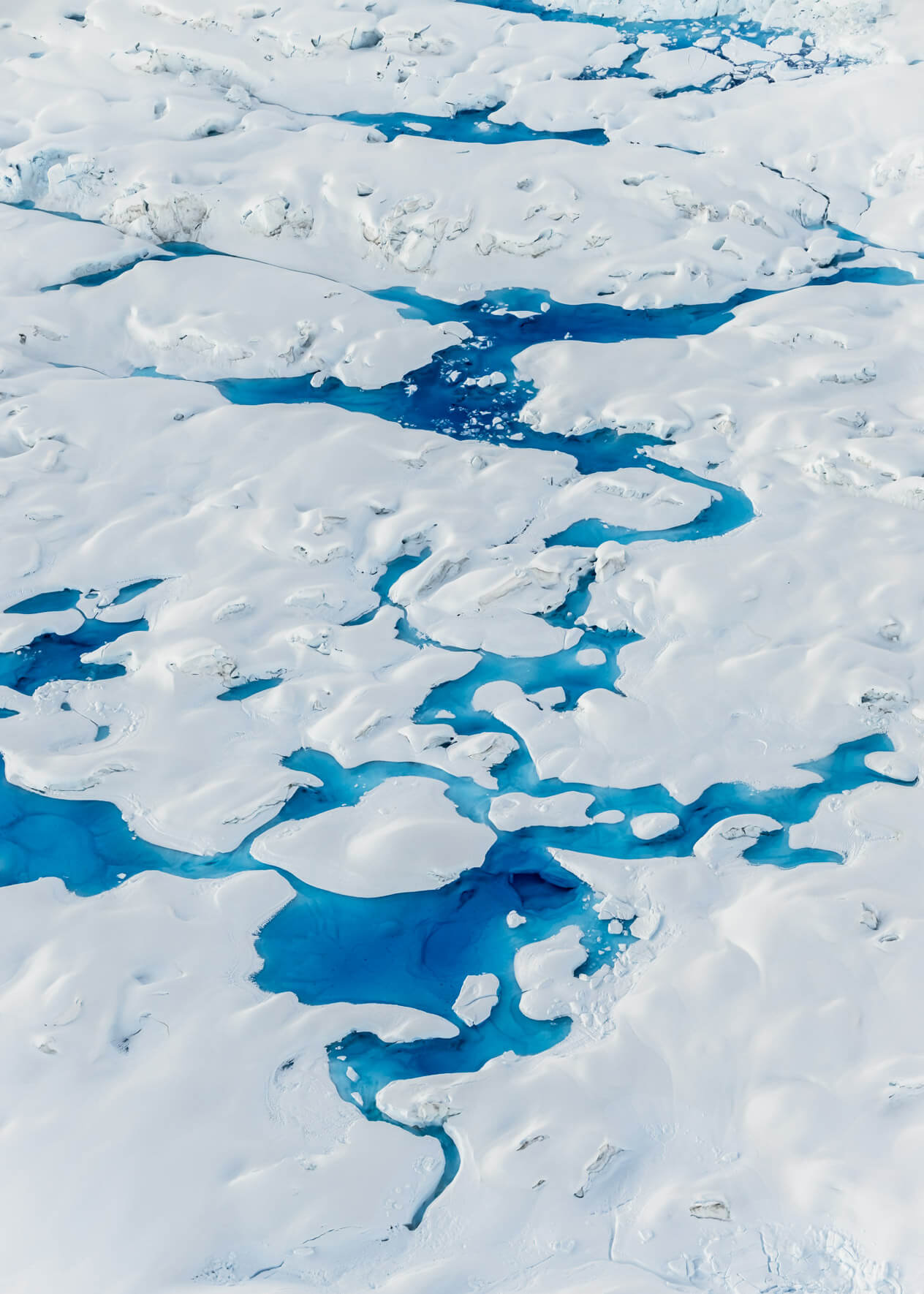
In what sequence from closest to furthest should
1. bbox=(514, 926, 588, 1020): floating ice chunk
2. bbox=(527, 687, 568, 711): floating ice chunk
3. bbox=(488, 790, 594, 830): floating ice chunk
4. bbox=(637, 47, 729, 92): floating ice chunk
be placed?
bbox=(514, 926, 588, 1020): floating ice chunk → bbox=(488, 790, 594, 830): floating ice chunk → bbox=(527, 687, 568, 711): floating ice chunk → bbox=(637, 47, 729, 92): floating ice chunk

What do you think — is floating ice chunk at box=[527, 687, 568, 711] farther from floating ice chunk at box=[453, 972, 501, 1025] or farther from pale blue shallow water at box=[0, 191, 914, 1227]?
floating ice chunk at box=[453, 972, 501, 1025]

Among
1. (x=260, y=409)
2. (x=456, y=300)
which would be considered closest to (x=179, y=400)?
(x=260, y=409)

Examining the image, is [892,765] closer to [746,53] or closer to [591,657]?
[591,657]

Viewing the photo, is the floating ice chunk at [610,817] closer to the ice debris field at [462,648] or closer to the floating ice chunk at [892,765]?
the ice debris field at [462,648]

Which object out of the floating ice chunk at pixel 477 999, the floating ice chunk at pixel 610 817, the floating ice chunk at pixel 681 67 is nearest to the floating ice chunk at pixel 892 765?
the floating ice chunk at pixel 610 817

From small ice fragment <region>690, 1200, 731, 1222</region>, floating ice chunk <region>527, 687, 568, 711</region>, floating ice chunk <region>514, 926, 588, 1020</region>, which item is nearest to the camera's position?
small ice fragment <region>690, 1200, 731, 1222</region>

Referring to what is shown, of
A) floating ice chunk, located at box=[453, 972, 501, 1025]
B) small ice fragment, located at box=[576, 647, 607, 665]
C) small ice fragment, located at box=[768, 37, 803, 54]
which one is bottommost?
floating ice chunk, located at box=[453, 972, 501, 1025]

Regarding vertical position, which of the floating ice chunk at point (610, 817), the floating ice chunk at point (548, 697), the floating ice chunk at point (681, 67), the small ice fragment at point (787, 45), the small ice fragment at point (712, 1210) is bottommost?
the small ice fragment at point (712, 1210)

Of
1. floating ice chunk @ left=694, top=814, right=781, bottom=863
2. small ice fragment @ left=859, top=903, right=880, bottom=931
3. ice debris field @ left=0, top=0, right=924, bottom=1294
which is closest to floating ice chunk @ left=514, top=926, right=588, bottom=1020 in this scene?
ice debris field @ left=0, top=0, right=924, bottom=1294
